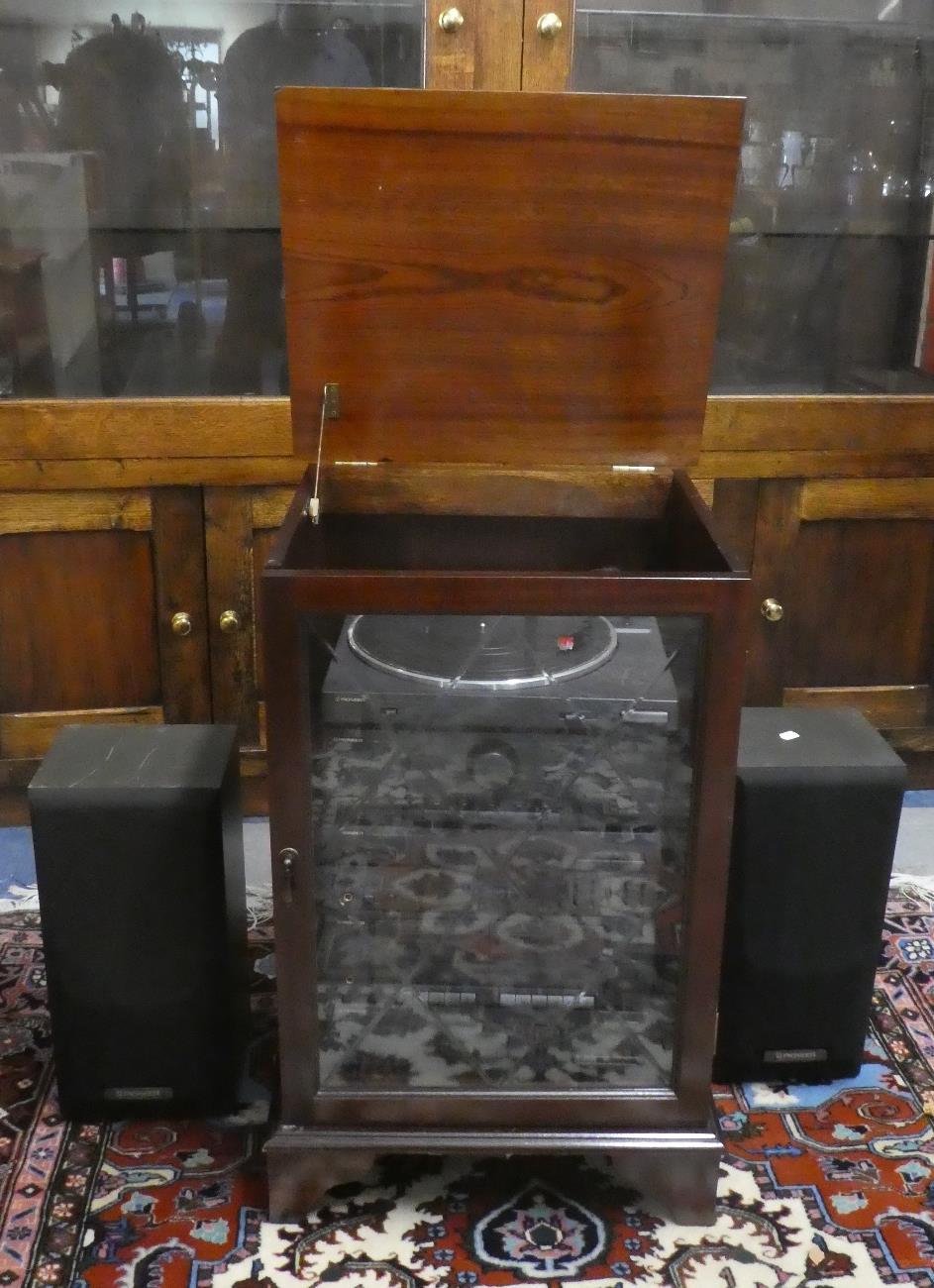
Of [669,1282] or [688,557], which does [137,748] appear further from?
[669,1282]

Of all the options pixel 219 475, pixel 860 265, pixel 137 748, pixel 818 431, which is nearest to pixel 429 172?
pixel 137 748

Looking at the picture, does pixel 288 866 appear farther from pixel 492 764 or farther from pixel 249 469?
pixel 249 469

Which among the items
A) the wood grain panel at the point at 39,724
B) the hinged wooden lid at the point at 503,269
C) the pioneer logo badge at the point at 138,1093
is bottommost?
the pioneer logo badge at the point at 138,1093

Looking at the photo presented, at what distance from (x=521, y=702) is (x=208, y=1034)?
1.92 feet

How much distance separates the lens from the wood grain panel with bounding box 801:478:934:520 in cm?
209

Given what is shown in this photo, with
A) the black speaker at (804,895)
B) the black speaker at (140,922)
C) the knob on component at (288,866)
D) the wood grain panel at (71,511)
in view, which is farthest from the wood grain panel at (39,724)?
the black speaker at (804,895)

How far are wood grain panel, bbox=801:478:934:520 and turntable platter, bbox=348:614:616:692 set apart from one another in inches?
39.4

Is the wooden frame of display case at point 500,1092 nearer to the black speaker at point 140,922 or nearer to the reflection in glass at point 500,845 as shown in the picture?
the reflection in glass at point 500,845

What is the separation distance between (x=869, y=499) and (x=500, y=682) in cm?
111

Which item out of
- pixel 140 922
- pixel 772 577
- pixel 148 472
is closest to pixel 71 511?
pixel 148 472

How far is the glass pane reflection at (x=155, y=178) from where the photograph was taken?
1.91 metres

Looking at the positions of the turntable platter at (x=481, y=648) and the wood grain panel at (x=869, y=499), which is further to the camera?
the wood grain panel at (x=869, y=499)

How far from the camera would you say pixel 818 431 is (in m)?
2.04

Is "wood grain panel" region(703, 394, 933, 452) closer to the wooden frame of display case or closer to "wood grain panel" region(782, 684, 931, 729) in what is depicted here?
"wood grain panel" region(782, 684, 931, 729)
